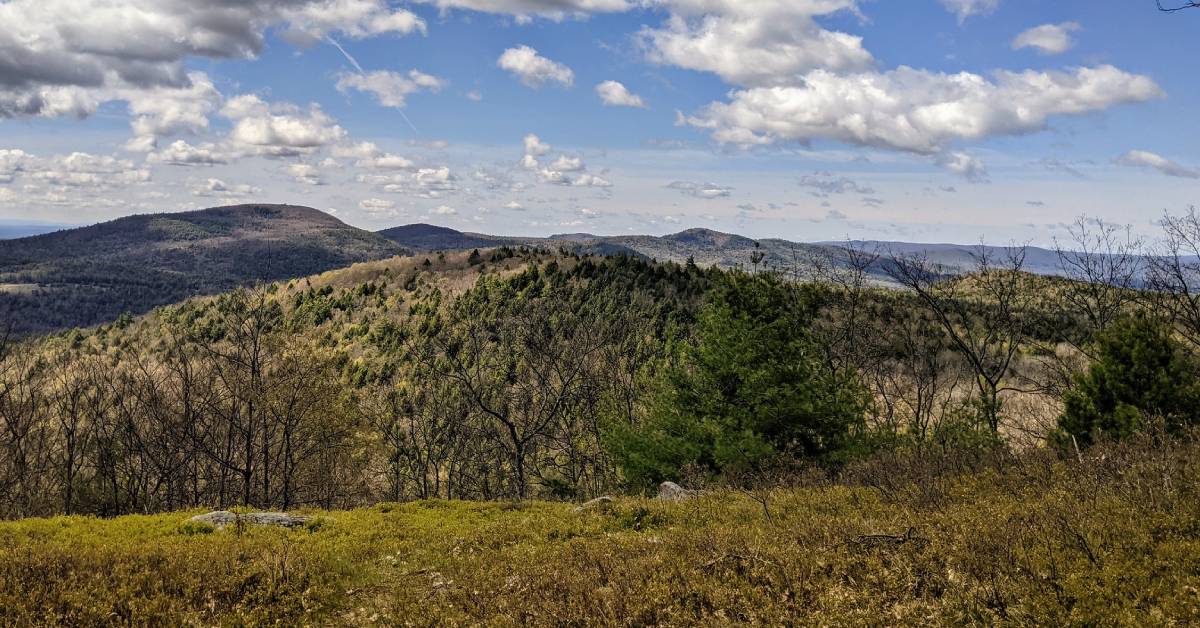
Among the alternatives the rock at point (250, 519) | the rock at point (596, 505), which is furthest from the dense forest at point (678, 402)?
the rock at point (250, 519)

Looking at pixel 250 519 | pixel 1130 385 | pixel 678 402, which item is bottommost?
pixel 250 519

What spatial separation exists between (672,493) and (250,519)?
11.4m

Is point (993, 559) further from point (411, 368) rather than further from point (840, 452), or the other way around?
point (411, 368)

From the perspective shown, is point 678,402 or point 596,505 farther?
point 678,402

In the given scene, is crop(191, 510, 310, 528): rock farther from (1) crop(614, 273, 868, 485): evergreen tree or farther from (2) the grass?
(1) crop(614, 273, 868, 485): evergreen tree

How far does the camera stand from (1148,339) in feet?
64.1

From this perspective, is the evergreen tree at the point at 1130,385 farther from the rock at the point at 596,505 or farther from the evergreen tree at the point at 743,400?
the rock at the point at 596,505

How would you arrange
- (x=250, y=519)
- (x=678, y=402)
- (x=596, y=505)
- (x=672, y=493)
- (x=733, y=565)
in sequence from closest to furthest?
(x=733, y=565)
(x=250, y=519)
(x=596, y=505)
(x=672, y=493)
(x=678, y=402)

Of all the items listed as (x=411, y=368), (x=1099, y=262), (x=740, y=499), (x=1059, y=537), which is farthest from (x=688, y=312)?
(x=1059, y=537)

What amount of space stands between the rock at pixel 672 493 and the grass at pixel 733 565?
2.94 meters

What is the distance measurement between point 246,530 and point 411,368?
6360 centimetres

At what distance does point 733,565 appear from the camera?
970 centimetres

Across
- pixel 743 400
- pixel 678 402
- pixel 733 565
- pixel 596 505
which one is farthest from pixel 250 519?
pixel 743 400

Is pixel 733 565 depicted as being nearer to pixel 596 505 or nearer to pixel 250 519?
pixel 596 505
